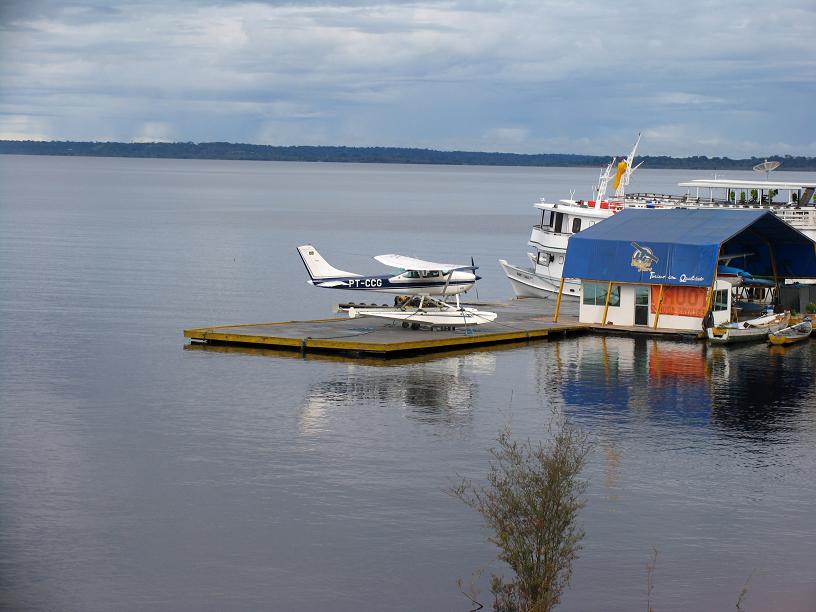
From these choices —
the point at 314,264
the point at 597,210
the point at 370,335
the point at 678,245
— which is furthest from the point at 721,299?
the point at 314,264

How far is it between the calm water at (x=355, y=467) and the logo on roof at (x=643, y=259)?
113 inches

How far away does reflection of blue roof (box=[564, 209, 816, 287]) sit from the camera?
146 ft

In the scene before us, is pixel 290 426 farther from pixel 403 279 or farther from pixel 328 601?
pixel 403 279

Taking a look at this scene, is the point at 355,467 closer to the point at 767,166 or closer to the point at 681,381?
the point at 681,381

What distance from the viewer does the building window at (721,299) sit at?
149ft

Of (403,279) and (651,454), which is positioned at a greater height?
(403,279)

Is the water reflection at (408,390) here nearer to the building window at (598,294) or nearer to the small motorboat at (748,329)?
the building window at (598,294)

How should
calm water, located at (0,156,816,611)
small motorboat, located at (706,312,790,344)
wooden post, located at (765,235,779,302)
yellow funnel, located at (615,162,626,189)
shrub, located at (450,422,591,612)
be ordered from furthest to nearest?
yellow funnel, located at (615,162,626,189) → wooden post, located at (765,235,779,302) → small motorboat, located at (706,312,790,344) → calm water, located at (0,156,816,611) → shrub, located at (450,422,591,612)

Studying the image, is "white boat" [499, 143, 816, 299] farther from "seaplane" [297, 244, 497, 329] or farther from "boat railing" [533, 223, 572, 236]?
"seaplane" [297, 244, 497, 329]

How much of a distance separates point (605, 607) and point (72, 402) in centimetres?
1890

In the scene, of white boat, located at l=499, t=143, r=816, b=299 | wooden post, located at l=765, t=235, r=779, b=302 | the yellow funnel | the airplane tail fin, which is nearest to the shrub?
the airplane tail fin

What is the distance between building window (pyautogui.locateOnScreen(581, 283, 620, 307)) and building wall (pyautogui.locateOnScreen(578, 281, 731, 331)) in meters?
0.14

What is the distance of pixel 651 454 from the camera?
27.6 metres

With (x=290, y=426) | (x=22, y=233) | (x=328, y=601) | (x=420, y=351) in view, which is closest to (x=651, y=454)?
(x=290, y=426)
